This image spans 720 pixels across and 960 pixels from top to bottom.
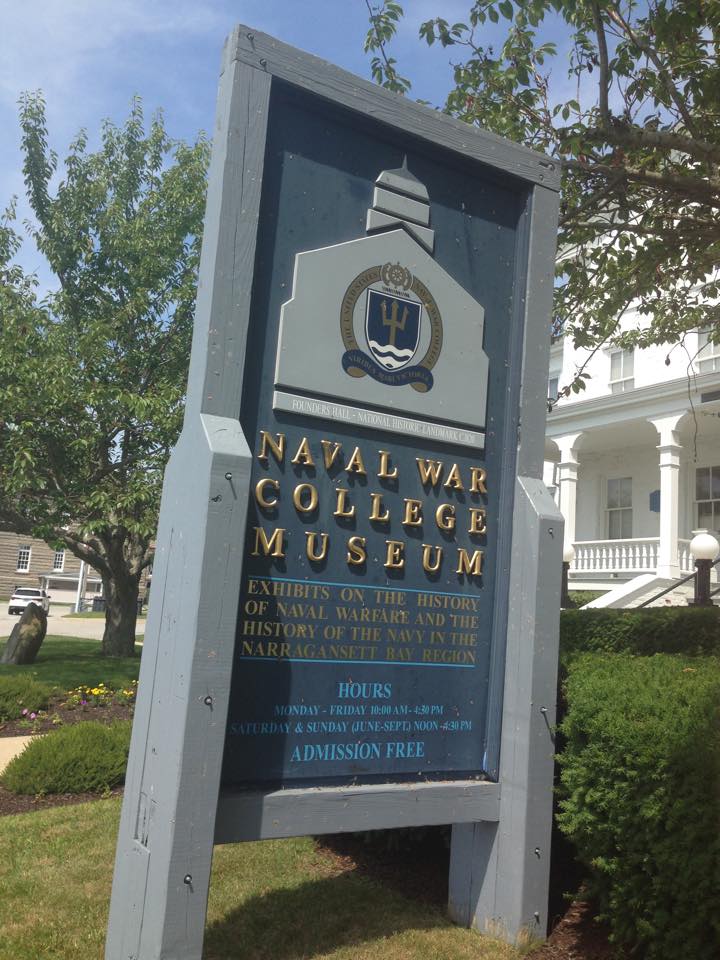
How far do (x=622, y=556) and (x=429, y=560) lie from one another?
1873 centimetres

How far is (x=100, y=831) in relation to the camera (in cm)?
568

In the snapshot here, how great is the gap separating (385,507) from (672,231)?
5.87 meters

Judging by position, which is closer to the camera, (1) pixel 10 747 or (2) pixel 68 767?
(2) pixel 68 767

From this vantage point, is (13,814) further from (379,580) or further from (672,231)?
(672,231)

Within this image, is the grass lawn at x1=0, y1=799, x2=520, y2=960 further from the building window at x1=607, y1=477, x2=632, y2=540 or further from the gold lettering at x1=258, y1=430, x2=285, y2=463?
the building window at x1=607, y1=477, x2=632, y2=540

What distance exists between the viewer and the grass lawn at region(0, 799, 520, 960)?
3764mm

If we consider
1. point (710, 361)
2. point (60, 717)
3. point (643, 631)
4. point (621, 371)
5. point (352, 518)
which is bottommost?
point (60, 717)

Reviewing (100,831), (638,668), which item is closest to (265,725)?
(638,668)

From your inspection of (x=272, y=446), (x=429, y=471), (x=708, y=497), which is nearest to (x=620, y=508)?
(x=708, y=497)

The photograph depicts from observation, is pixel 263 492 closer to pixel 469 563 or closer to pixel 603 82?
pixel 469 563

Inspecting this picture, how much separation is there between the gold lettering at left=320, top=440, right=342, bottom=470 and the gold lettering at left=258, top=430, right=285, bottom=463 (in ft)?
0.67

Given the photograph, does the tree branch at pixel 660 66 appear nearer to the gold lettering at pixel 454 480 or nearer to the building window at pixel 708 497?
the gold lettering at pixel 454 480

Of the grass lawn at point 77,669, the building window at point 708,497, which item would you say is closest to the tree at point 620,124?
the grass lawn at point 77,669

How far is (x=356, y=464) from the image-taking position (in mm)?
3939
